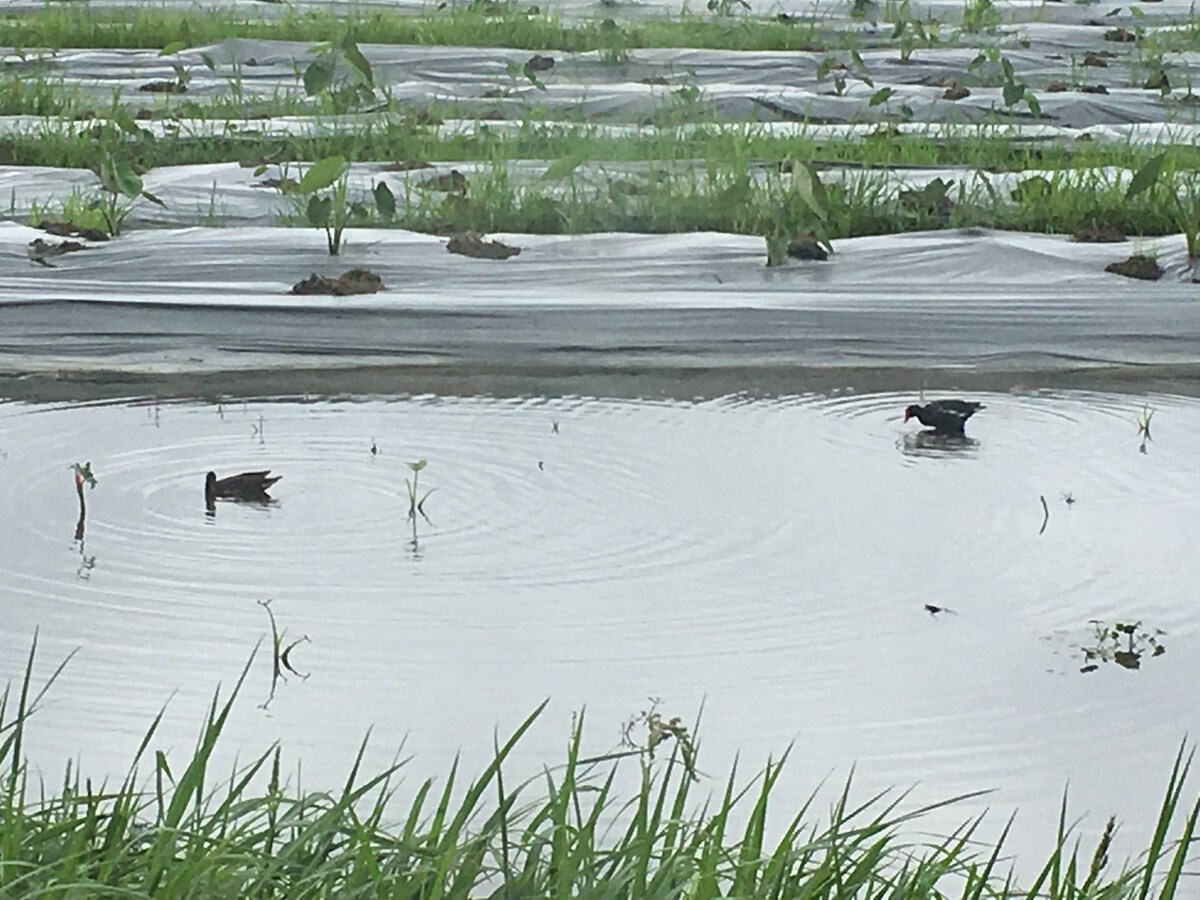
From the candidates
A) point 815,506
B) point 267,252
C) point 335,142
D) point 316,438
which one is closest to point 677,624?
point 815,506

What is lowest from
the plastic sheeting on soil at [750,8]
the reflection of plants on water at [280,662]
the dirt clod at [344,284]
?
the reflection of plants on water at [280,662]

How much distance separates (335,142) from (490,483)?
107 inches

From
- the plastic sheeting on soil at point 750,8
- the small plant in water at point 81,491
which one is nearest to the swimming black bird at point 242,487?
the small plant in water at point 81,491

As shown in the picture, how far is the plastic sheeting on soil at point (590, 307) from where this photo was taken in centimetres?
305

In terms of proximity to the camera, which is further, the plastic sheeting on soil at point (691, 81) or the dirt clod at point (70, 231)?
the plastic sheeting on soil at point (691, 81)

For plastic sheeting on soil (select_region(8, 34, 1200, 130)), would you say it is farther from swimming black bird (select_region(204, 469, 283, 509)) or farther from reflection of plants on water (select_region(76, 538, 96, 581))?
reflection of plants on water (select_region(76, 538, 96, 581))

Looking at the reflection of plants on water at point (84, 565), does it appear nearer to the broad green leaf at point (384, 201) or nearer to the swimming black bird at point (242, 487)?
the swimming black bird at point (242, 487)

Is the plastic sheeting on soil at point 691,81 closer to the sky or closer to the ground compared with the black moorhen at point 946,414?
closer to the sky

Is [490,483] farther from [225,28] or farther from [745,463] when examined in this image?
[225,28]

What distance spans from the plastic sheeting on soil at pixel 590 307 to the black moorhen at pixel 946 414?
1.65 feet

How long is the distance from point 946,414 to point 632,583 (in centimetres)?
77

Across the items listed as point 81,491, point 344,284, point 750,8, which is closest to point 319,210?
point 344,284

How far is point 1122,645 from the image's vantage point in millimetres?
1806

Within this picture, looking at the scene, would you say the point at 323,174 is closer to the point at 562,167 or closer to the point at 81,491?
the point at 562,167
